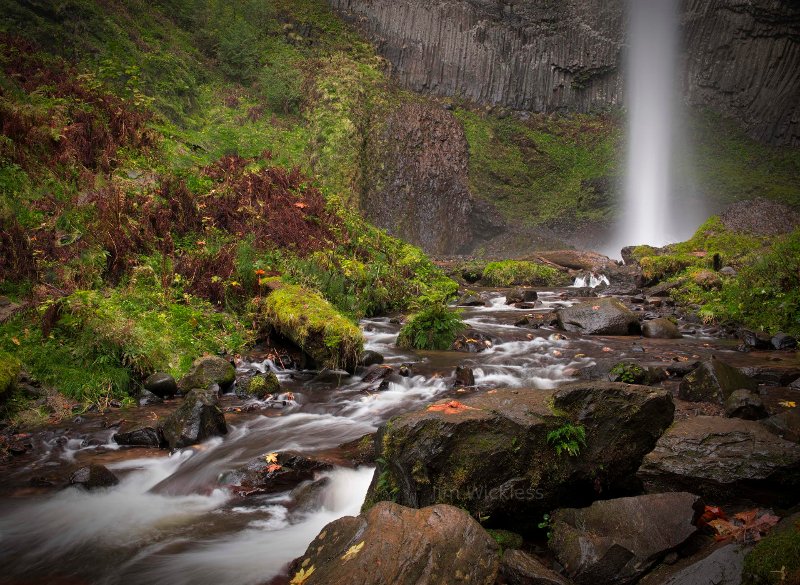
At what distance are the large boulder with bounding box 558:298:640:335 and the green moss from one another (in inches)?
305

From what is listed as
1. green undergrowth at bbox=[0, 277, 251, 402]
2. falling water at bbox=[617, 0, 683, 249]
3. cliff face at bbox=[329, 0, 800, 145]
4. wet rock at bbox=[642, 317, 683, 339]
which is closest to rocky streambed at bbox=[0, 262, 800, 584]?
green undergrowth at bbox=[0, 277, 251, 402]

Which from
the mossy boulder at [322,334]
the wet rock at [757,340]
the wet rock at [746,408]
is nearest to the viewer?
the wet rock at [746,408]

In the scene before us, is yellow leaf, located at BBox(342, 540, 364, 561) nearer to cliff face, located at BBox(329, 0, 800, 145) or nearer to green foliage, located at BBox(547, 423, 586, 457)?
green foliage, located at BBox(547, 423, 586, 457)

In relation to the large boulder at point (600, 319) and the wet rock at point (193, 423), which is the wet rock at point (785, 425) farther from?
the large boulder at point (600, 319)

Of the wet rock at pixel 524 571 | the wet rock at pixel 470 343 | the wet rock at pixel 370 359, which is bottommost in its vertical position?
the wet rock at pixel 524 571

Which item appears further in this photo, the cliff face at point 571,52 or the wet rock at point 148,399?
the cliff face at point 571,52

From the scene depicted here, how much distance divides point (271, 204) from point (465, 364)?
5.98m

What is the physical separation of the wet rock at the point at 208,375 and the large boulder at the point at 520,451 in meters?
3.51

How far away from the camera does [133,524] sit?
3801mm

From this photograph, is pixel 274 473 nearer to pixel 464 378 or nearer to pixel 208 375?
pixel 208 375

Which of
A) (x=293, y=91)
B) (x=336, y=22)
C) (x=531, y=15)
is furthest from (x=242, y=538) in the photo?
(x=531, y=15)

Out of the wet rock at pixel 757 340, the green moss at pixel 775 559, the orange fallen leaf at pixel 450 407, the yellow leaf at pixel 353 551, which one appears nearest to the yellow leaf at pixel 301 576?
the yellow leaf at pixel 353 551

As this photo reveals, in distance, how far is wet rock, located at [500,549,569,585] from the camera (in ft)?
8.46

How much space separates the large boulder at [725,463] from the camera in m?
3.29
